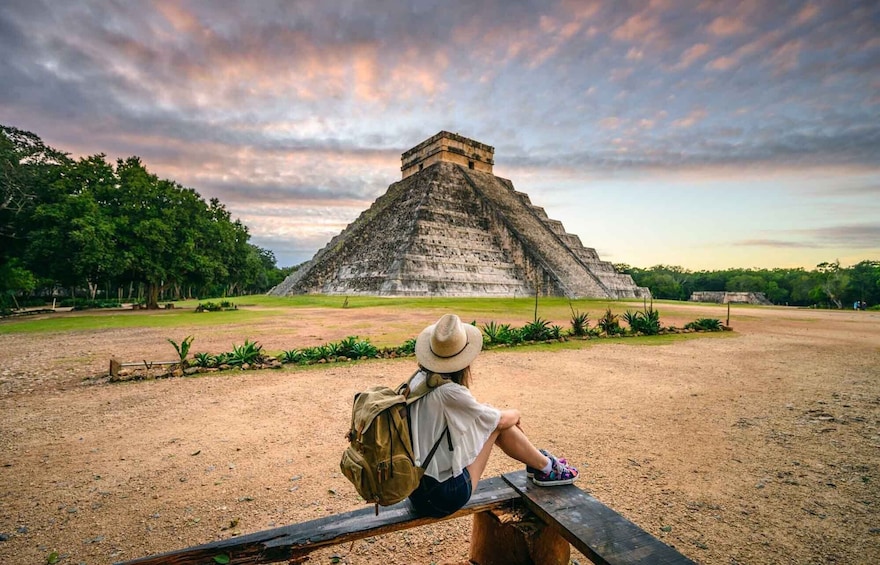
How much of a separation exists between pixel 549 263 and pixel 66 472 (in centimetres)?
2851

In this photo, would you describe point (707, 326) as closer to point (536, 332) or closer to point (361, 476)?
point (536, 332)

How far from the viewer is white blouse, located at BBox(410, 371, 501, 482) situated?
221cm

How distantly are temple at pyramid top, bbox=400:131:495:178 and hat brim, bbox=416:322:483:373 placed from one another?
1520 inches

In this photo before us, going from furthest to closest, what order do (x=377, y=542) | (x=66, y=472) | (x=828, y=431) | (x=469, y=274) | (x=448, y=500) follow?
(x=469, y=274)
(x=828, y=431)
(x=66, y=472)
(x=377, y=542)
(x=448, y=500)

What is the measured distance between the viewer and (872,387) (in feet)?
21.6

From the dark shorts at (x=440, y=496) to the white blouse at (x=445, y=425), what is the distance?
4 cm

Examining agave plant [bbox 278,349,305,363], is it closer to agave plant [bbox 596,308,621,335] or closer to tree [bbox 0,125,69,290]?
agave plant [bbox 596,308,621,335]

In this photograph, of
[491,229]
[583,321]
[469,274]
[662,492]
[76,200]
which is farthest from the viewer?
[491,229]

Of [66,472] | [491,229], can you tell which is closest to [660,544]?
[66,472]

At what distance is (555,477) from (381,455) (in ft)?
3.96

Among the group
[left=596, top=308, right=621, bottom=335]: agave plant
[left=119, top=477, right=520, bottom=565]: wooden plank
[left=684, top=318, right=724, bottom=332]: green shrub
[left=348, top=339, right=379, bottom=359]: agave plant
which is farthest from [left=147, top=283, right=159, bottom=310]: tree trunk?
[left=119, top=477, right=520, bottom=565]: wooden plank

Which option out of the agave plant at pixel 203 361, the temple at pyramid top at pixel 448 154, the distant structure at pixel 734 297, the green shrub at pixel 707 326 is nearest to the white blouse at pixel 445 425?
the agave plant at pixel 203 361

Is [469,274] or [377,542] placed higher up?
[469,274]

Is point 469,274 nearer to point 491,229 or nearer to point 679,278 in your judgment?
point 491,229
